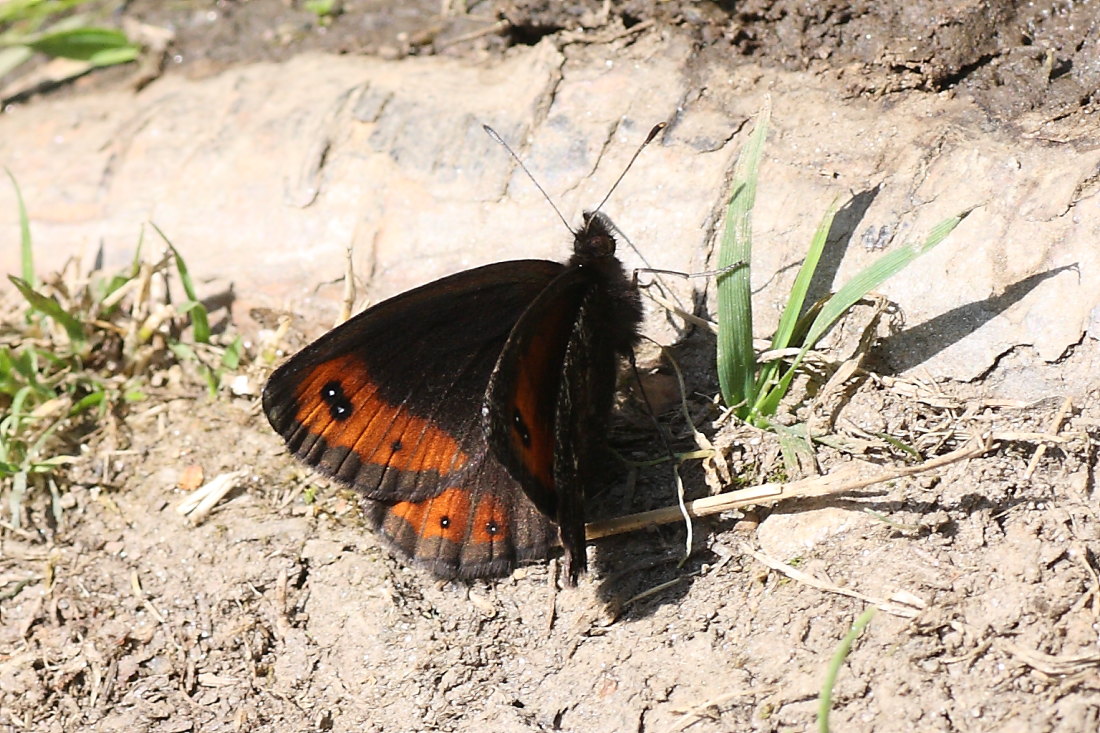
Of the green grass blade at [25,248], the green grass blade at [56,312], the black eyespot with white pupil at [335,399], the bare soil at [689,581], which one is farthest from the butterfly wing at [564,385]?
the green grass blade at [25,248]

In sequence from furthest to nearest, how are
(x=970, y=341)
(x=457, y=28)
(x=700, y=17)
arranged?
(x=457, y=28) → (x=700, y=17) → (x=970, y=341)

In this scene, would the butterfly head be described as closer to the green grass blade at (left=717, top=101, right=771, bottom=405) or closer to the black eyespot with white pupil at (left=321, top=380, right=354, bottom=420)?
the green grass blade at (left=717, top=101, right=771, bottom=405)

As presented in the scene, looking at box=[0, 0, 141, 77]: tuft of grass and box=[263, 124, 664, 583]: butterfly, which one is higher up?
box=[0, 0, 141, 77]: tuft of grass

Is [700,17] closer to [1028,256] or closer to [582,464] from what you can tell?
[1028,256]

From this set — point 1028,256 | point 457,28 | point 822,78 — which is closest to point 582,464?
point 1028,256

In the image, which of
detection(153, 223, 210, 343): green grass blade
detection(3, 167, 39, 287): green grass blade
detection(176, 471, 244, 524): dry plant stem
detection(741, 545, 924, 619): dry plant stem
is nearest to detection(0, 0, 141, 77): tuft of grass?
detection(3, 167, 39, 287): green grass blade

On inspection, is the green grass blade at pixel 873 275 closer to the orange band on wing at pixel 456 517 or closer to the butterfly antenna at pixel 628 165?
the butterfly antenna at pixel 628 165

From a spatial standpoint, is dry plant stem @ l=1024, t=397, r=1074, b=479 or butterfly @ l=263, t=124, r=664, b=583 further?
butterfly @ l=263, t=124, r=664, b=583

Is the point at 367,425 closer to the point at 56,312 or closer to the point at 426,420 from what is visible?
the point at 426,420
